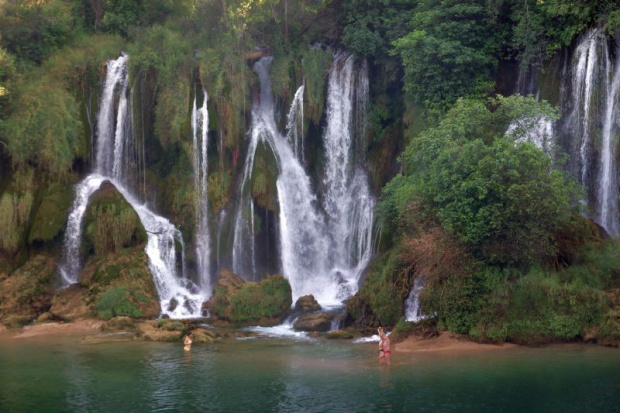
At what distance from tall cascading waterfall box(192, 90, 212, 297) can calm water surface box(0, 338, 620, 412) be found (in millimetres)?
9272

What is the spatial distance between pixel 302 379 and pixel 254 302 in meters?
9.98

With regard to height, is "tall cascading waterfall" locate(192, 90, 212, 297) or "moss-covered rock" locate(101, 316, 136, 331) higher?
"tall cascading waterfall" locate(192, 90, 212, 297)

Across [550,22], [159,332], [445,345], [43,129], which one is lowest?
[445,345]

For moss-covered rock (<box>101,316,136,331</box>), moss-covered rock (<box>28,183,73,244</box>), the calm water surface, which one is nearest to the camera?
the calm water surface

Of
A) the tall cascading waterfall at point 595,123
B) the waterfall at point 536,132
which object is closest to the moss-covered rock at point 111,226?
the waterfall at point 536,132

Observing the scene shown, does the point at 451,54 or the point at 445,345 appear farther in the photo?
the point at 451,54

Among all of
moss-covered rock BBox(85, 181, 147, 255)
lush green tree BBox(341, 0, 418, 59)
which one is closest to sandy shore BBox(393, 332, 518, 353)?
moss-covered rock BBox(85, 181, 147, 255)

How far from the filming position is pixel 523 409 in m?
17.6

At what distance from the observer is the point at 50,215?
33812mm

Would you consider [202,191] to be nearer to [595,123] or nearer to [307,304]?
[307,304]

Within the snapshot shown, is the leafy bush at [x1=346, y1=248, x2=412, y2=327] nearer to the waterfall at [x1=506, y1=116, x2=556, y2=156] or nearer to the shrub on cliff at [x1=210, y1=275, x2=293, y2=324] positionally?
the shrub on cliff at [x1=210, y1=275, x2=293, y2=324]

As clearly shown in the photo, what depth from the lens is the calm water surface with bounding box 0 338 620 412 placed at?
60.2ft

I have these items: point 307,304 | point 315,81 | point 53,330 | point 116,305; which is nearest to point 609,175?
point 307,304

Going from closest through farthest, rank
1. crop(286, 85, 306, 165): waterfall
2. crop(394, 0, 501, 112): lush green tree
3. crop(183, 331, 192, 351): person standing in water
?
crop(183, 331, 192, 351): person standing in water
crop(394, 0, 501, 112): lush green tree
crop(286, 85, 306, 165): waterfall
